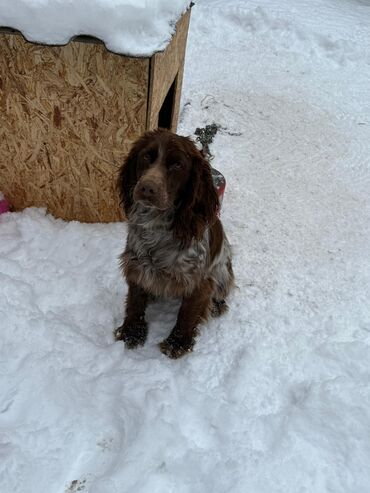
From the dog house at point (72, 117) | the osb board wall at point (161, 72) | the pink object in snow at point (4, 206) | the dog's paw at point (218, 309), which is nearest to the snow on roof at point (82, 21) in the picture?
the dog house at point (72, 117)

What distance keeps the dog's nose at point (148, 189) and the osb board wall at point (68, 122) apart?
1.08 m

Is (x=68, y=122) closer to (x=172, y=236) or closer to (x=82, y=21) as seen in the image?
(x=82, y=21)

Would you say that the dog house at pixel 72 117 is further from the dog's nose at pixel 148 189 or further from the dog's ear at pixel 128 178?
the dog's nose at pixel 148 189

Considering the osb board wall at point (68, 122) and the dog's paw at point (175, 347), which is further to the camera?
the osb board wall at point (68, 122)

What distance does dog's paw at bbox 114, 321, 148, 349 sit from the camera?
2773 mm

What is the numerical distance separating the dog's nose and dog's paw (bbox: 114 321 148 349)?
3.17 feet

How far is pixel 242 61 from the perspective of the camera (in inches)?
269

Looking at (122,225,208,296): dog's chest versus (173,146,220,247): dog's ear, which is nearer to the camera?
(173,146,220,247): dog's ear

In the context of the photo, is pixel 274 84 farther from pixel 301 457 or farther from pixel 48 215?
pixel 301 457

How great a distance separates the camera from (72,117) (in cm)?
315

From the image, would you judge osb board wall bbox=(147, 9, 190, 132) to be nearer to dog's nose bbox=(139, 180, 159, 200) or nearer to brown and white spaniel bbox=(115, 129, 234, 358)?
brown and white spaniel bbox=(115, 129, 234, 358)

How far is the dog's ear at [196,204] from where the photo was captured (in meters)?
2.35

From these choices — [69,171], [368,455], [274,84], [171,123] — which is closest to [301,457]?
[368,455]

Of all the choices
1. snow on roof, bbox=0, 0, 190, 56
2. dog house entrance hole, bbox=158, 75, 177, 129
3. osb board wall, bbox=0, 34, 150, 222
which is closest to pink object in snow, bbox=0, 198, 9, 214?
osb board wall, bbox=0, 34, 150, 222
